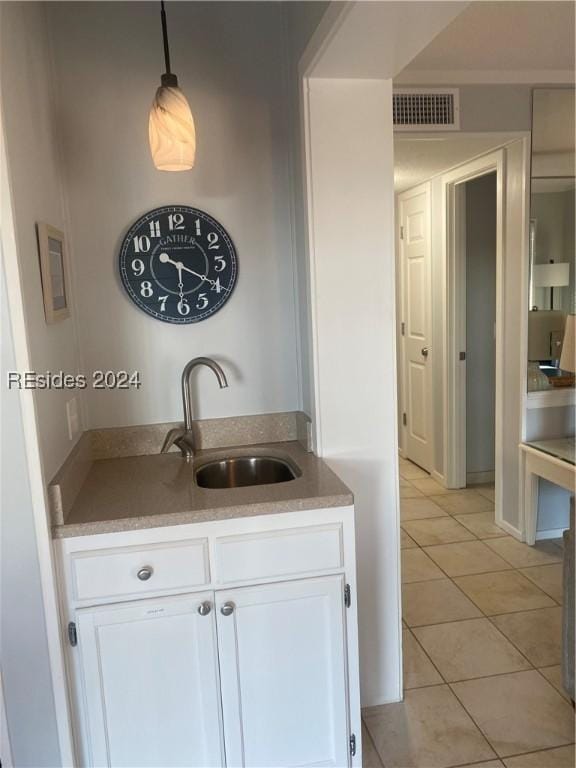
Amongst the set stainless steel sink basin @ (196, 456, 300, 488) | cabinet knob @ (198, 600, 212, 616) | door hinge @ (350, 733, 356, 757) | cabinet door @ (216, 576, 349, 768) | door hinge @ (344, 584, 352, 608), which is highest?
stainless steel sink basin @ (196, 456, 300, 488)

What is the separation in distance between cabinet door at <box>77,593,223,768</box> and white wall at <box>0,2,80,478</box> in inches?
18.6

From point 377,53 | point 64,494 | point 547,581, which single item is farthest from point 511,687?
point 377,53

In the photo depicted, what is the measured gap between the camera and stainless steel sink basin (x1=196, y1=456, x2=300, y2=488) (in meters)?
2.12

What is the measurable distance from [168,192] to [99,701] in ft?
5.40

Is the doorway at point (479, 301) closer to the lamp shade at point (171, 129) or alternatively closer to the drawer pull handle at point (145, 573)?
the lamp shade at point (171, 129)

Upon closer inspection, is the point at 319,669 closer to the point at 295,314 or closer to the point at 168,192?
the point at 295,314

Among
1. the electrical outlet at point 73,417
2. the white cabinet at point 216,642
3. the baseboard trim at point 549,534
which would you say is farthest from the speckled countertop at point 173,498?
the baseboard trim at point 549,534

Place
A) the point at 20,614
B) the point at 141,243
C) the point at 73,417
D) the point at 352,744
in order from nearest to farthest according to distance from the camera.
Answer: the point at 20,614, the point at 352,744, the point at 73,417, the point at 141,243

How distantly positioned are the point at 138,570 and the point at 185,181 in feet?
4.44

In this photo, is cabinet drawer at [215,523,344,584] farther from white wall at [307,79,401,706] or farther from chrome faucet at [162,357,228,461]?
Answer: chrome faucet at [162,357,228,461]

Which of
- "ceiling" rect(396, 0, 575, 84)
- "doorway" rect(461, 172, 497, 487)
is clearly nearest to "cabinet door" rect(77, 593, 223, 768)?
"ceiling" rect(396, 0, 575, 84)

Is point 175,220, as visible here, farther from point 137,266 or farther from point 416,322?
point 416,322

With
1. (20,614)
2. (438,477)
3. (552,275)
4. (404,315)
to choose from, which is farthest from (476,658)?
(404,315)

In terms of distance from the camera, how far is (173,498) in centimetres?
169
